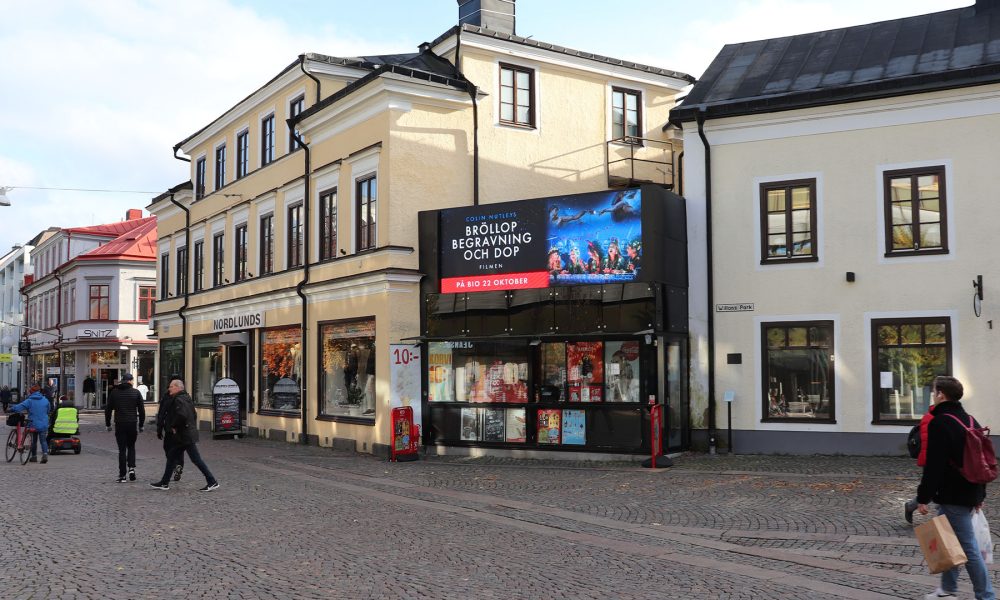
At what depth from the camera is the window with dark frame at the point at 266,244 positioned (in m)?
25.9

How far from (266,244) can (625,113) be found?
1034cm

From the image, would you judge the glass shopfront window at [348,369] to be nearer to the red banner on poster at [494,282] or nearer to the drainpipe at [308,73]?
the red banner on poster at [494,282]

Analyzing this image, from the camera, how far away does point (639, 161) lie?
24219 mm

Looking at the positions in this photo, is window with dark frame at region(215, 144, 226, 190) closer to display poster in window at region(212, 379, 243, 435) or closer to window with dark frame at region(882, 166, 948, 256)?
display poster in window at region(212, 379, 243, 435)

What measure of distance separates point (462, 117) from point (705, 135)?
5.43 meters

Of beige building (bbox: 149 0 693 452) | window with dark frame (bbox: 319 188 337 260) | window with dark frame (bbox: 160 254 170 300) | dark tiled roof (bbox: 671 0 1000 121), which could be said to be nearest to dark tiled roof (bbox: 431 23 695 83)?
beige building (bbox: 149 0 693 452)

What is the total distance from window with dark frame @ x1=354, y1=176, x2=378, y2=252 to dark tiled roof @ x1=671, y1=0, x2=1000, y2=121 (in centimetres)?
663

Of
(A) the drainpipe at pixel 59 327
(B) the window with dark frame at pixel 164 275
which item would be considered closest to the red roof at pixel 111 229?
(A) the drainpipe at pixel 59 327

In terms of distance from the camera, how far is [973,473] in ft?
22.7

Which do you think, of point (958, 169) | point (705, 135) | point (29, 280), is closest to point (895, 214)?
point (958, 169)

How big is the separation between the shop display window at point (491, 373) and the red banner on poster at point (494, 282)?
45.0 inches

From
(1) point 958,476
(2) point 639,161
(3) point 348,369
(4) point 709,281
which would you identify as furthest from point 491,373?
(1) point 958,476

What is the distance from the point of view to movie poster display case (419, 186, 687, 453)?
1761 cm

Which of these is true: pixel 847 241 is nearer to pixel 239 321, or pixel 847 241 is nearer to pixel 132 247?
pixel 239 321
